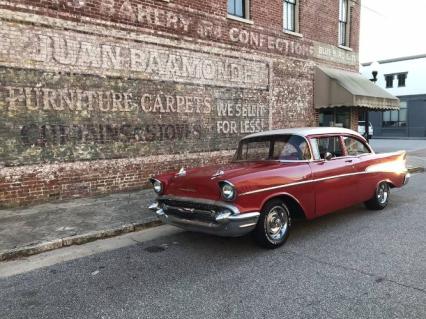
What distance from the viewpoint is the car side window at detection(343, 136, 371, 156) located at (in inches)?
262

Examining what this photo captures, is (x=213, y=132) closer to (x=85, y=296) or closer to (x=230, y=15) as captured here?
(x=230, y=15)

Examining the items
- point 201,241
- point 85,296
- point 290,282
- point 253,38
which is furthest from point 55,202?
point 253,38

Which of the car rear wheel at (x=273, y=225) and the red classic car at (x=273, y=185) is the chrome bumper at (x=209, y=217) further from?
the car rear wheel at (x=273, y=225)

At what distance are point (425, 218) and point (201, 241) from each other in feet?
12.6

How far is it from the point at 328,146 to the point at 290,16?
8525mm

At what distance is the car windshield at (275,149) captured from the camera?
5.82 meters

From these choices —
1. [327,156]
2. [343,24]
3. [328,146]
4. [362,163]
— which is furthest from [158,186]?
[343,24]

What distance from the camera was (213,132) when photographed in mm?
10750

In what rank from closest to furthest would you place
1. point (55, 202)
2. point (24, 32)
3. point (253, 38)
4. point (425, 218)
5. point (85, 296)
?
point (85, 296), point (425, 218), point (24, 32), point (55, 202), point (253, 38)

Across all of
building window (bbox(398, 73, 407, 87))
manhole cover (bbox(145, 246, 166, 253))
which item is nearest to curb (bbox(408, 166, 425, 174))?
manhole cover (bbox(145, 246, 166, 253))

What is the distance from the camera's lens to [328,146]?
20.5 ft

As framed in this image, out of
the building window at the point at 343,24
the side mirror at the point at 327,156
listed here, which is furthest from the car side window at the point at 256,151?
the building window at the point at 343,24

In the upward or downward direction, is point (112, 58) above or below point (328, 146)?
Answer: above

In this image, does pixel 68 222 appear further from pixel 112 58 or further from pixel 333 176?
pixel 333 176
